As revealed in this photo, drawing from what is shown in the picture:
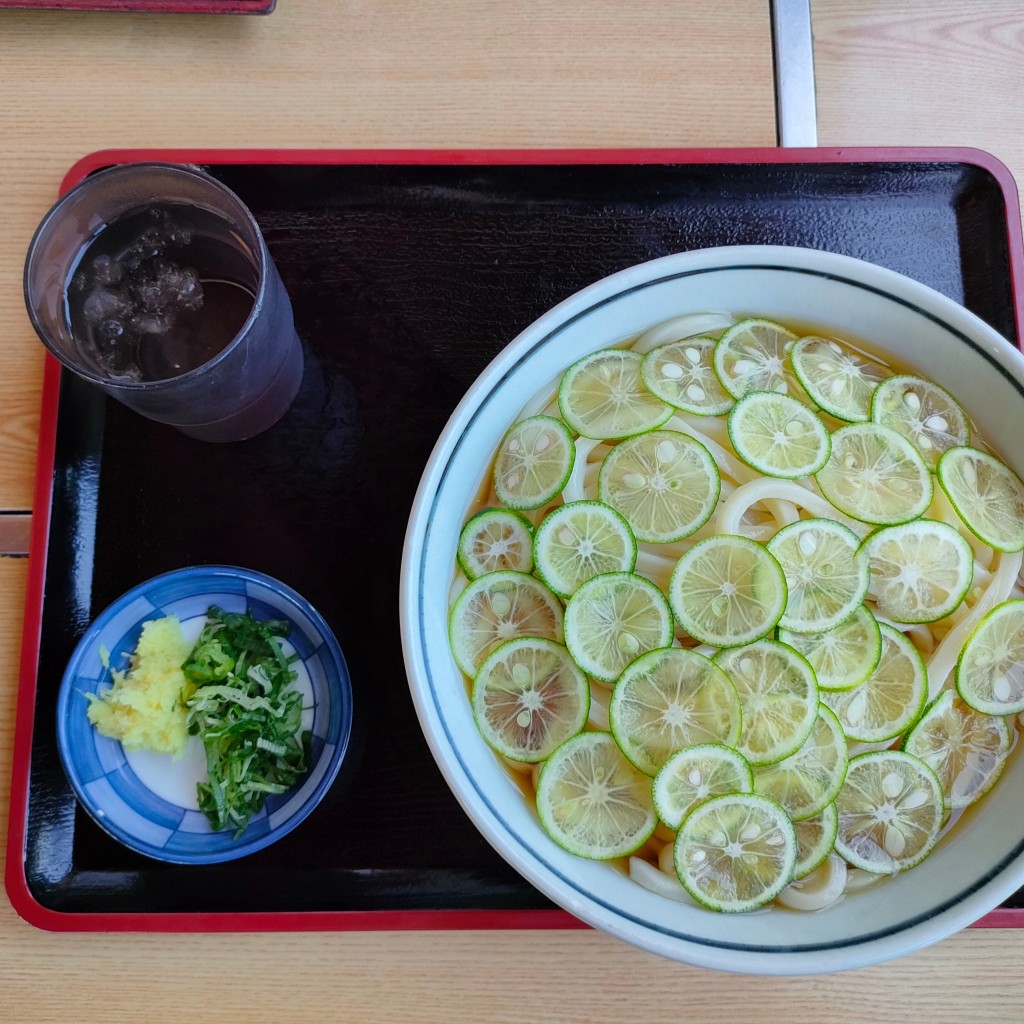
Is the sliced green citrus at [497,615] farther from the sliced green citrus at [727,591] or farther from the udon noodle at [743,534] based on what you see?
the sliced green citrus at [727,591]

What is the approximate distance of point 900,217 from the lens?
1.65m

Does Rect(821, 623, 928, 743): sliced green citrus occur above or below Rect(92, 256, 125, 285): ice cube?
below

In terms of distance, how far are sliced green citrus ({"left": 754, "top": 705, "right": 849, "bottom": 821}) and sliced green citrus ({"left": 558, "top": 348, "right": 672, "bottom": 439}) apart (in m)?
0.52

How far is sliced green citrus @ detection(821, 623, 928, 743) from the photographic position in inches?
50.4

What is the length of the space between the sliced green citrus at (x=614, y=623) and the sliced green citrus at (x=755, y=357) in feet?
1.23

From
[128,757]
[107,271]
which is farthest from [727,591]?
[107,271]

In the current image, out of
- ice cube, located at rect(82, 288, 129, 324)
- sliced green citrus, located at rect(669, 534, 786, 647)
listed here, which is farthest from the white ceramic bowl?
ice cube, located at rect(82, 288, 129, 324)

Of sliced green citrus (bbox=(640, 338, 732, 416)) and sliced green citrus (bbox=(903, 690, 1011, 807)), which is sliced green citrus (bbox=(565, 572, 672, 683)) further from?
sliced green citrus (bbox=(903, 690, 1011, 807))

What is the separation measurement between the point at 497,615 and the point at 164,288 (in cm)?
84

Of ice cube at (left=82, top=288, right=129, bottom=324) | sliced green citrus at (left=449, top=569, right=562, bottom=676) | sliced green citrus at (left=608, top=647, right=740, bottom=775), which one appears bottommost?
sliced green citrus at (left=608, top=647, right=740, bottom=775)

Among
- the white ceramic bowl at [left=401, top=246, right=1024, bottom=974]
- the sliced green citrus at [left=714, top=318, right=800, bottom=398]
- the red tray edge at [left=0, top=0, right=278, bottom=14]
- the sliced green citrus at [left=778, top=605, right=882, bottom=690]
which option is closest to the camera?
the white ceramic bowl at [left=401, top=246, right=1024, bottom=974]

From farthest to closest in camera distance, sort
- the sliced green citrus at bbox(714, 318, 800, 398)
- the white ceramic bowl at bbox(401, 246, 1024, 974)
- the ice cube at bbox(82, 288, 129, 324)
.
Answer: the ice cube at bbox(82, 288, 129, 324), the sliced green citrus at bbox(714, 318, 800, 398), the white ceramic bowl at bbox(401, 246, 1024, 974)

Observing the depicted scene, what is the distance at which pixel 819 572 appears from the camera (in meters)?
1.28

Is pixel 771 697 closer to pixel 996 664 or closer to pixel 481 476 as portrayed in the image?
pixel 996 664
